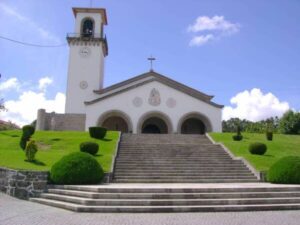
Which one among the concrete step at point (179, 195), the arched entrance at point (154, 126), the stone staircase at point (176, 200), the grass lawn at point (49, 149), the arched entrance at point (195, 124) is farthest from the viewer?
the arched entrance at point (154, 126)

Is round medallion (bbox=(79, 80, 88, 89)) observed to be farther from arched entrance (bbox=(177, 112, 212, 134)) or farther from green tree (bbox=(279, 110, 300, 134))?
green tree (bbox=(279, 110, 300, 134))

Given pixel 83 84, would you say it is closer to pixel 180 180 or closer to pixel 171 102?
pixel 171 102

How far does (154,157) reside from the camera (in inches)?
899

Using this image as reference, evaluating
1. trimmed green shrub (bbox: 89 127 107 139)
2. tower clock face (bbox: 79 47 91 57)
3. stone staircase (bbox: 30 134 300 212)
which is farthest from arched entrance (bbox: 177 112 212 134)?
stone staircase (bbox: 30 134 300 212)

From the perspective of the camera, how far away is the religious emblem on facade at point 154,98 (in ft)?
127

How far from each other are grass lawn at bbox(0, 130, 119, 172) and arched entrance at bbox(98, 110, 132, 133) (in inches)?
248

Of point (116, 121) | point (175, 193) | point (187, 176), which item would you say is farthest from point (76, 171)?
point (116, 121)

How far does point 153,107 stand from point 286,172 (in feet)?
74.6

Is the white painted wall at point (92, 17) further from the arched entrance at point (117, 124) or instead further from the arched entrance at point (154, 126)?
the arched entrance at point (154, 126)

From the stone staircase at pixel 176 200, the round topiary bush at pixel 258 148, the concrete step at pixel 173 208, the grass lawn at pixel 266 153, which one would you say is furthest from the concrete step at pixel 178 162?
the concrete step at pixel 173 208

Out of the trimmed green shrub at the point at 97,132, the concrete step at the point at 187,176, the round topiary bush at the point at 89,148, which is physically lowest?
the concrete step at the point at 187,176

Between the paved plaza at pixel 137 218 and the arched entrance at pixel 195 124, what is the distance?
27.4m

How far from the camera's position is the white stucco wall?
38156 millimetres

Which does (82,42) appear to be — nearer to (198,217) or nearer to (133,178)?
(133,178)
